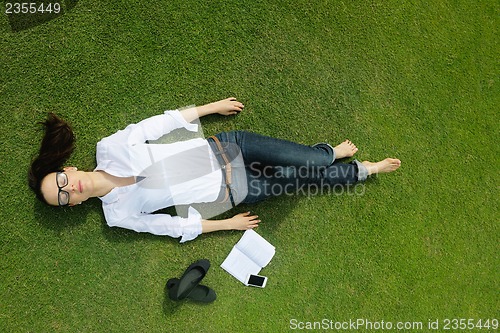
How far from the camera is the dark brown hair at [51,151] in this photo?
3334 mm

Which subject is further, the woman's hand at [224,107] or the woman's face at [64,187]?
the woman's hand at [224,107]

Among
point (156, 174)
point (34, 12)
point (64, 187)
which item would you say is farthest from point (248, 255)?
point (34, 12)

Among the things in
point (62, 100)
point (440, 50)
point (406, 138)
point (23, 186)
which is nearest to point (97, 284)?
point (23, 186)

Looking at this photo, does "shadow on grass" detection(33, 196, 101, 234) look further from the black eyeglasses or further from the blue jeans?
the blue jeans

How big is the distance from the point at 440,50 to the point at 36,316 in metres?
5.12

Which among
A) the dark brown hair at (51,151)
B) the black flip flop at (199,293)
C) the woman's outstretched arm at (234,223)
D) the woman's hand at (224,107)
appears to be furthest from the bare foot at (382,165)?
the dark brown hair at (51,151)

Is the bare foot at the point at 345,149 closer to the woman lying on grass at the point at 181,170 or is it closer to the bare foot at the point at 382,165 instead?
the woman lying on grass at the point at 181,170

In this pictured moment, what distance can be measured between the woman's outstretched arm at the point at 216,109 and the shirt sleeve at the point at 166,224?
97 cm

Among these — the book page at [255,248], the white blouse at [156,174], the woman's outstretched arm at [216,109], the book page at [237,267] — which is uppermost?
the woman's outstretched arm at [216,109]

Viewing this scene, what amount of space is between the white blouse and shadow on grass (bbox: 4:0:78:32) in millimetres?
1482

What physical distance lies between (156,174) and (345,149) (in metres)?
1.94

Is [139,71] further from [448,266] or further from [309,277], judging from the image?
[448,266]

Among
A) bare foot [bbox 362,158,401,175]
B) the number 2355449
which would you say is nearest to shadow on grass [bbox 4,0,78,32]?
the number 2355449

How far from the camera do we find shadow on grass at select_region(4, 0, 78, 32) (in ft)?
12.6
